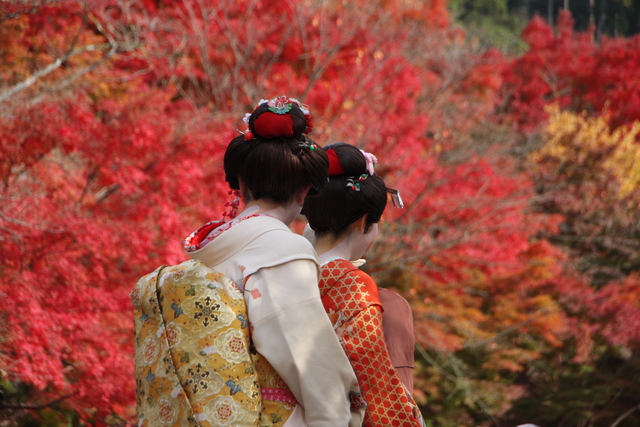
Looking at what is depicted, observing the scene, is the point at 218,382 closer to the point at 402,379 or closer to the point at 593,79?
the point at 402,379

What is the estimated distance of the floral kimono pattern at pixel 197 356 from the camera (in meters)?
1.36

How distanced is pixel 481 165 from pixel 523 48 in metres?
15.3

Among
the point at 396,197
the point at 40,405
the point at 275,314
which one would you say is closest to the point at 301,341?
the point at 275,314

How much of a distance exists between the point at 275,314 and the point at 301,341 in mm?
81

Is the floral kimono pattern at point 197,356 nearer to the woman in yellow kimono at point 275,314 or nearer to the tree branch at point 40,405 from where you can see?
the woman in yellow kimono at point 275,314

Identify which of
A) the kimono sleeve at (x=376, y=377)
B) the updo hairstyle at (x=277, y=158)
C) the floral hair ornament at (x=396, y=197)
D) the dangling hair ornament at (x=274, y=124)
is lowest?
the kimono sleeve at (x=376, y=377)

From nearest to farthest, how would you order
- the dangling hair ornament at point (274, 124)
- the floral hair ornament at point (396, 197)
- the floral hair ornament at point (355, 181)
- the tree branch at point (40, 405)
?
the dangling hair ornament at point (274, 124)
the floral hair ornament at point (355, 181)
the floral hair ornament at point (396, 197)
the tree branch at point (40, 405)

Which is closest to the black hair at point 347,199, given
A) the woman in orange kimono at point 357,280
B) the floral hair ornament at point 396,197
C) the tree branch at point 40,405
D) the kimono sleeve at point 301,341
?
the woman in orange kimono at point 357,280

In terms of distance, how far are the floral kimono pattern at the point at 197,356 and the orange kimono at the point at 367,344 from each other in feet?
1.10

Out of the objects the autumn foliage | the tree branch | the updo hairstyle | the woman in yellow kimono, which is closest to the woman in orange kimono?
the woman in yellow kimono

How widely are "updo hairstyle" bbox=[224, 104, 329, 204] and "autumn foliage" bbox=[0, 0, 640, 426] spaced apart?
90.4 inches

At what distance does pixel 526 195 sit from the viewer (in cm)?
841

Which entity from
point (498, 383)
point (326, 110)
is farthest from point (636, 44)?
point (326, 110)

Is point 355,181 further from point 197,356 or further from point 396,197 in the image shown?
point 197,356
